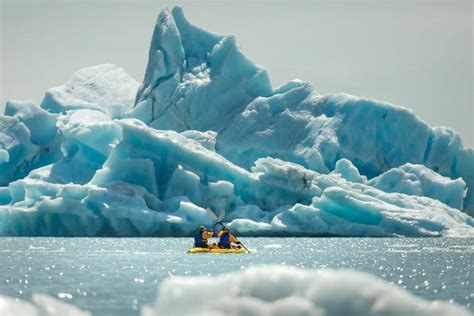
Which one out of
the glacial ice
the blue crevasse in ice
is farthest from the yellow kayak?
the glacial ice

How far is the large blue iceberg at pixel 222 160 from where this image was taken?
142 feet

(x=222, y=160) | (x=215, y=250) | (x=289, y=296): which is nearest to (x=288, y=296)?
(x=289, y=296)

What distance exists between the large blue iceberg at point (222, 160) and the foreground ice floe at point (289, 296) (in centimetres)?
3163

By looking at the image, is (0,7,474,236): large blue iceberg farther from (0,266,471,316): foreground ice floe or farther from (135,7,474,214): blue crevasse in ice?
(0,266,471,316): foreground ice floe

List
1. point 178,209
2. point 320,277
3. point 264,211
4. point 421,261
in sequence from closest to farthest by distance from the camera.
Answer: point 320,277 → point 421,261 → point 178,209 → point 264,211

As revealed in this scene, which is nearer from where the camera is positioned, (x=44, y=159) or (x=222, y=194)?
(x=222, y=194)

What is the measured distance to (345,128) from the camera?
5184 centimetres

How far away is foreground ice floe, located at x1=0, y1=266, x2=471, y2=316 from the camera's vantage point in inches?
386

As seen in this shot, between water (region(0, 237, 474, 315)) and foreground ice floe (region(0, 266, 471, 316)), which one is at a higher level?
foreground ice floe (region(0, 266, 471, 316))

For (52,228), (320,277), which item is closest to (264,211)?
(52,228)

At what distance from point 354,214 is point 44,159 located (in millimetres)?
19217

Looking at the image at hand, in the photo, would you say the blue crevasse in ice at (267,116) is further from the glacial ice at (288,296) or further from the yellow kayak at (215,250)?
the glacial ice at (288,296)

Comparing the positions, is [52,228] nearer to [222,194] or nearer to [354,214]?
[222,194]

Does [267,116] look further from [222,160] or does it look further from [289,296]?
[289,296]
